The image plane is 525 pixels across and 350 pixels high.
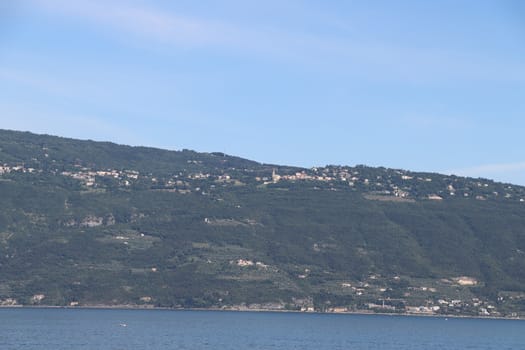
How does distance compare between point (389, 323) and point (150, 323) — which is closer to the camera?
point (150, 323)

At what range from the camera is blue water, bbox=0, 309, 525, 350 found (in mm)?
136250

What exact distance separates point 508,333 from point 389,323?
20613 mm

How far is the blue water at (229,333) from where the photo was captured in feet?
447

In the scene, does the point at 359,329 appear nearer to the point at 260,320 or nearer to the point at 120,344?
the point at 260,320

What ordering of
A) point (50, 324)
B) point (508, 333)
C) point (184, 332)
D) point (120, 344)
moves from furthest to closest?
point (508, 333), point (50, 324), point (184, 332), point (120, 344)

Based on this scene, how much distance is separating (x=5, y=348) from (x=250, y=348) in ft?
90.7

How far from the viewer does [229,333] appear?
15925 cm

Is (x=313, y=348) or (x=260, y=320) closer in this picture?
(x=313, y=348)

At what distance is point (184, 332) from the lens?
156750 millimetres

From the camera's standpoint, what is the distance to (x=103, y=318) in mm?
186625

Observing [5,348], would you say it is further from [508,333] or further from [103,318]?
[508,333]

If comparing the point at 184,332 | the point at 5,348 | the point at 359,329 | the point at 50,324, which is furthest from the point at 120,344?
the point at 359,329

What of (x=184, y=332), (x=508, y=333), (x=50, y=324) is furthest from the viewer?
(x=508, y=333)

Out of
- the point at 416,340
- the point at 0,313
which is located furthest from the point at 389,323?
the point at 0,313
